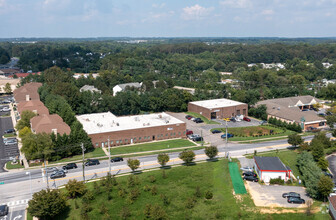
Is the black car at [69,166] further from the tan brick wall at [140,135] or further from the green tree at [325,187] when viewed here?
Result: the green tree at [325,187]

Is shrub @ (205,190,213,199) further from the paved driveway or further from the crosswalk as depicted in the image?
the crosswalk

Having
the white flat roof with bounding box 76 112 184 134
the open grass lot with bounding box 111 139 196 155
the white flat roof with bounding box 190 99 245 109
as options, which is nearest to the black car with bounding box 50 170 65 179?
the open grass lot with bounding box 111 139 196 155

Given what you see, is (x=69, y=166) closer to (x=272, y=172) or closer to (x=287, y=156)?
(x=272, y=172)

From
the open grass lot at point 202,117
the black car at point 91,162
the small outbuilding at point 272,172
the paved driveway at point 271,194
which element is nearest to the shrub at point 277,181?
the small outbuilding at point 272,172

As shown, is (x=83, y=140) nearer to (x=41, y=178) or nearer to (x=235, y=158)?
(x=41, y=178)

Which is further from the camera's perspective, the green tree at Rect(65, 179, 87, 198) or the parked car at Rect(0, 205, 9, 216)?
the green tree at Rect(65, 179, 87, 198)

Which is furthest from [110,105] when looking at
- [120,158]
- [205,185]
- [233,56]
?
[233,56]
